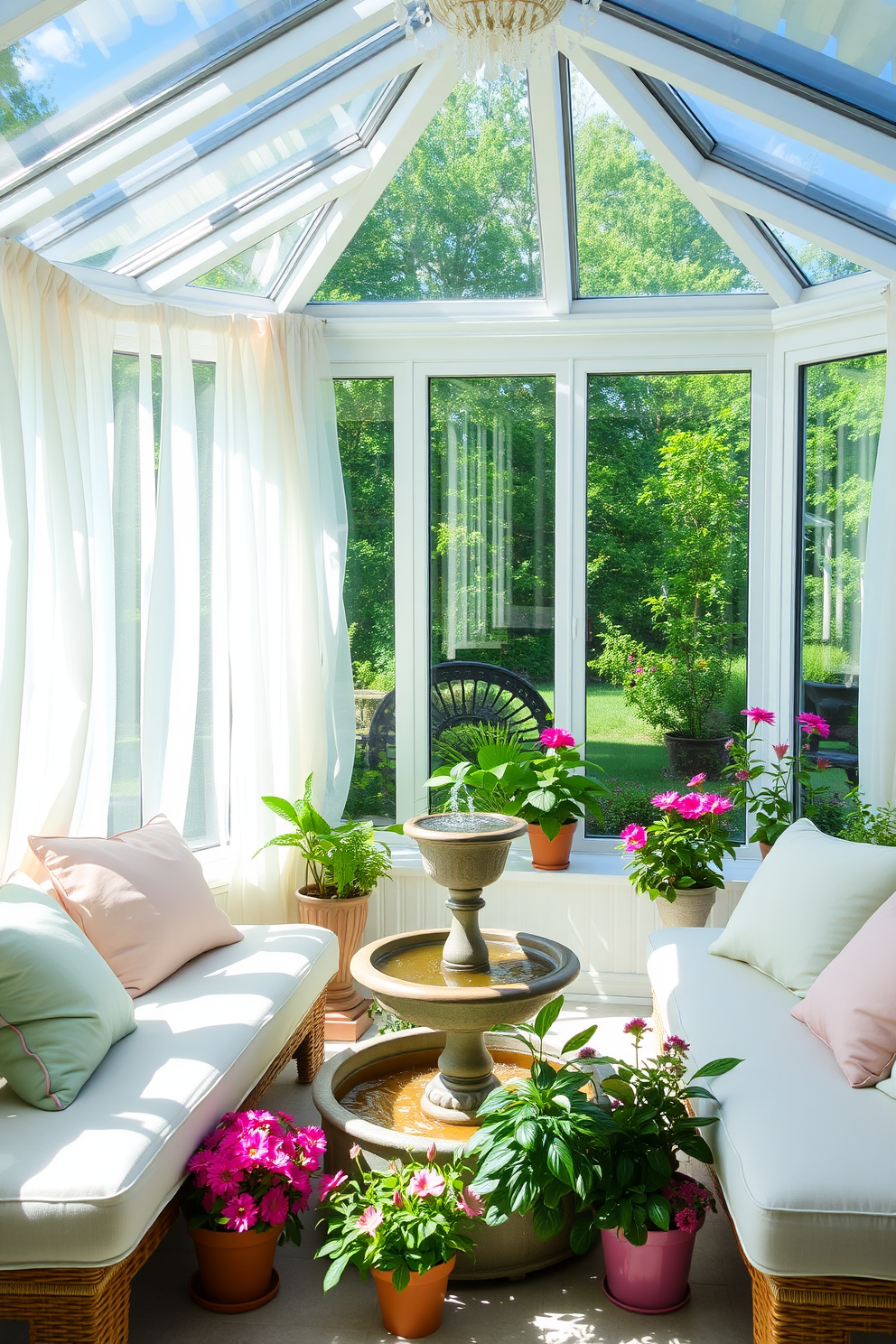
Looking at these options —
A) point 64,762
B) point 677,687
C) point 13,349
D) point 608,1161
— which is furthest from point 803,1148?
point 13,349

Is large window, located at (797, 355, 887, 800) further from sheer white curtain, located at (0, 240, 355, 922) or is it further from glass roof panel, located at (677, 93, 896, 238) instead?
sheer white curtain, located at (0, 240, 355, 922)

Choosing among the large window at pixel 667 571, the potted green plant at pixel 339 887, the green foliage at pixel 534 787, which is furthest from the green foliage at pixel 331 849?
the large window at pixel 667 571

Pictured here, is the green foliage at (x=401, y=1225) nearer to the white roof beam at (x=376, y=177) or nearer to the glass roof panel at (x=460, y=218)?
the white roof beam at (x=376, y=177)

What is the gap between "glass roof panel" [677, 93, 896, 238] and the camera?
354 centimetres

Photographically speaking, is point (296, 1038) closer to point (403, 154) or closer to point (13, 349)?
point (13, 349)

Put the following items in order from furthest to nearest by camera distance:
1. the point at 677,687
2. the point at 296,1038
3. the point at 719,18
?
the point at 677,687 → the point at 296,1038 → the point at 719,18

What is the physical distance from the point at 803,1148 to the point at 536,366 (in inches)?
139

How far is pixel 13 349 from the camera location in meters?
3.33

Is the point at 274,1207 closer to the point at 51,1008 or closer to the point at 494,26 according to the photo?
the point at 51,1008

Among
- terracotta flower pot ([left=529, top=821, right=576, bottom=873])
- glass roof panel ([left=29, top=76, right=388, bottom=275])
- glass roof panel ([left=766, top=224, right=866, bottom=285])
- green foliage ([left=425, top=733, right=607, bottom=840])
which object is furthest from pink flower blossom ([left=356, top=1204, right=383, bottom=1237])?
glass roof panel ([left=766, top=224, right=866, bottom=285])

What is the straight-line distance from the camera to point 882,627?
3.86 metres

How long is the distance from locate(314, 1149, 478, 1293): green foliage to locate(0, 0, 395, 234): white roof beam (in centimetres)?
289

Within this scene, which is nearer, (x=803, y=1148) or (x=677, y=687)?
(x=803, y=1148)

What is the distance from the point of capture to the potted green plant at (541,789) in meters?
4.36
